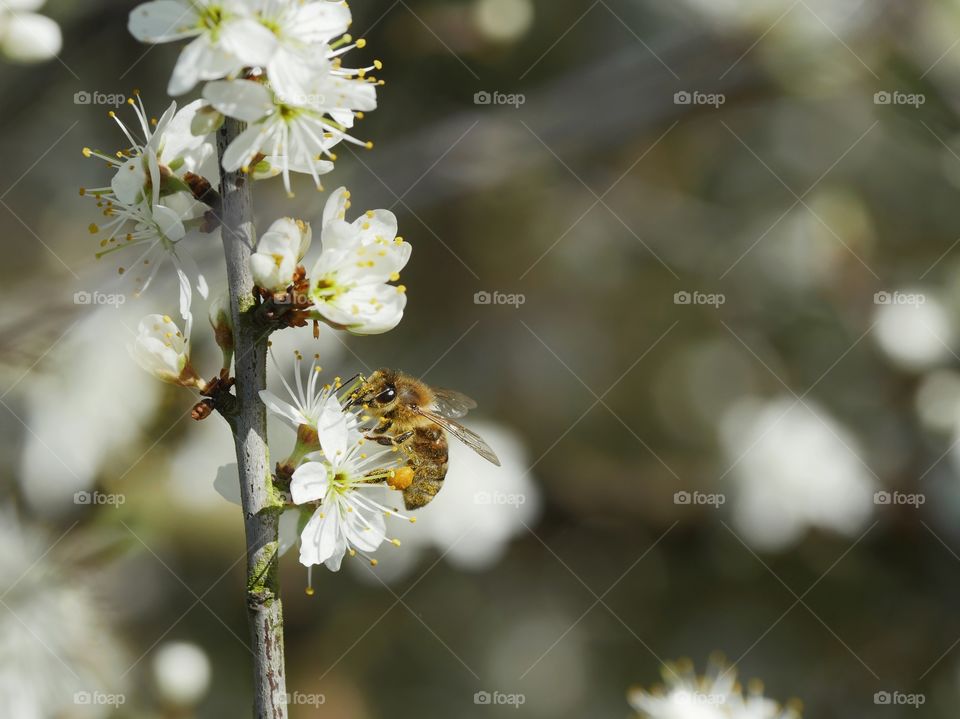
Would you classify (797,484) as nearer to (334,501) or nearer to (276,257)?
(334,501)

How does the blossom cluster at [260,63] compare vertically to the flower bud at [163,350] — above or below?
above

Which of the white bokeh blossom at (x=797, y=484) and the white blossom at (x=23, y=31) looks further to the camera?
the white bokeh blossom at (x=797, y=484)

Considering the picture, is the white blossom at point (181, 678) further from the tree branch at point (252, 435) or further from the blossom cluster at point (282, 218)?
the tree branch at point (252, 435)

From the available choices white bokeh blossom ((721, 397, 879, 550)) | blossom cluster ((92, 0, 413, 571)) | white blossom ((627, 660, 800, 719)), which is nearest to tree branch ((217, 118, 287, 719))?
blossom cluster ((92, 0, 413, 571))

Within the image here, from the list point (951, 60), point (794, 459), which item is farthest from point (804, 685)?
point (951, 60)

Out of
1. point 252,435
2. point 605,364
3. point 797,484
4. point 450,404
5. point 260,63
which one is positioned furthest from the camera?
point 605,364

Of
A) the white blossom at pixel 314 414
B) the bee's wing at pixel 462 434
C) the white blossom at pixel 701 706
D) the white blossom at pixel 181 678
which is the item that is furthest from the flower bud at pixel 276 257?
the white blossom at pixel 181 678

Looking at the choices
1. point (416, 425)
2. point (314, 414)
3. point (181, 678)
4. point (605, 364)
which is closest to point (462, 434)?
point (416, 425)
